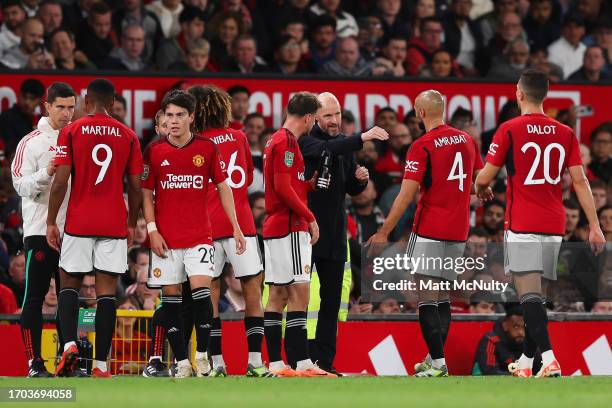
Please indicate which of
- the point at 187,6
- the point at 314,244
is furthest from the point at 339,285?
the point at 187,6

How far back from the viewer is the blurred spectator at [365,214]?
52.2 ft

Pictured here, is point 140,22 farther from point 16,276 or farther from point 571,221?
point 571,221

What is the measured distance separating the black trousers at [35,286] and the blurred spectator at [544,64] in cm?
929

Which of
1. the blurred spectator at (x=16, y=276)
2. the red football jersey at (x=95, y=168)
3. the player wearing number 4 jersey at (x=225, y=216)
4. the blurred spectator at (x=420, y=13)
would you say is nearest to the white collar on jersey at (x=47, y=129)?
the red football jersey at (x=95, y=168)

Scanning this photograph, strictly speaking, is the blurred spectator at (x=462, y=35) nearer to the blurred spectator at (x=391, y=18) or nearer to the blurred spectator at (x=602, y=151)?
the blurred spectator at (x=391, y=18)

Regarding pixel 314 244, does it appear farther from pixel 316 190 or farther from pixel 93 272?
pixel 93 272

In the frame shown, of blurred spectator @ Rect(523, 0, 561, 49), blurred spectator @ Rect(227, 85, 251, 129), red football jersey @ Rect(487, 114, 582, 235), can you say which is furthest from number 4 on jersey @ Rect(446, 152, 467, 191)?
blurred spectator @ Rect(523, 0, 561, 49)

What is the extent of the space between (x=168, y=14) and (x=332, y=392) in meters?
9.61

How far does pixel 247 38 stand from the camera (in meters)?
17.3

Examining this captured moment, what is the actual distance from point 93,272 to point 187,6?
24.4 ft

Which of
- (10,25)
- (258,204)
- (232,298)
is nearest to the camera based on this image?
(232,298)

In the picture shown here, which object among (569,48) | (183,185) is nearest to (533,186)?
(183,185)

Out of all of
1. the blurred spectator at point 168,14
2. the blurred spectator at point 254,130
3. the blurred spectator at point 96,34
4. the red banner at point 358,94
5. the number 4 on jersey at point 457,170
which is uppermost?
the blurred spectator at point 168,14

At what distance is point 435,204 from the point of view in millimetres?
11102
